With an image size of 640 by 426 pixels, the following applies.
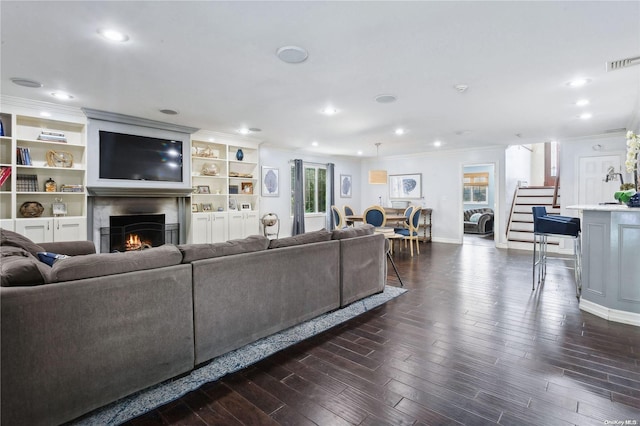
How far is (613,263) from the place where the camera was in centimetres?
295

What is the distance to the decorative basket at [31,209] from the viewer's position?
423 centimetres

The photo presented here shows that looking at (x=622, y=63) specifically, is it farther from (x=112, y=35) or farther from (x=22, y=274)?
(x=22, y=274)

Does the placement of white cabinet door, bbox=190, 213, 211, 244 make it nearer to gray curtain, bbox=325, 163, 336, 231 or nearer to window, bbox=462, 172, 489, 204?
gray curtain, bbox=325, 163, 336, 231

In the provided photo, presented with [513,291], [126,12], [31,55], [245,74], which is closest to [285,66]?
[245,74]

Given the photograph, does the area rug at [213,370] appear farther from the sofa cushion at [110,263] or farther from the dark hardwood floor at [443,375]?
the sofa cushion at [110,263]

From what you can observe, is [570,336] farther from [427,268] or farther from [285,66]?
[285,66]

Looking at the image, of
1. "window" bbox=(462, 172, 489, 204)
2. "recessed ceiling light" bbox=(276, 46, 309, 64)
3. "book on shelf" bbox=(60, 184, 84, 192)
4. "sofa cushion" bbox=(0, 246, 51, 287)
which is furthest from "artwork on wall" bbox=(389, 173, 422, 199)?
"sofa cushion" bbox=(0, 246, 51, 287)

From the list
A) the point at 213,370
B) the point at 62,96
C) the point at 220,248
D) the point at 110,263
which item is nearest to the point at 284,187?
the point at 62,96

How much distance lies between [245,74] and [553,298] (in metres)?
4.29

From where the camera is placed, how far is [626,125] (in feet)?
17.8

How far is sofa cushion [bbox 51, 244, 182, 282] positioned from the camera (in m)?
1.62

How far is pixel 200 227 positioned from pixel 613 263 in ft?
19.3

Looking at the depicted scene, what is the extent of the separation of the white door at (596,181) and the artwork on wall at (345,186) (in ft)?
18.4

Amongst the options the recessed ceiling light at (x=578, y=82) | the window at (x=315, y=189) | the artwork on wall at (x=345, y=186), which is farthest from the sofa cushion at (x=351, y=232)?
the artwork on wall at (x=345, y=186)
